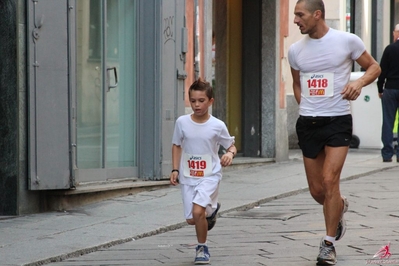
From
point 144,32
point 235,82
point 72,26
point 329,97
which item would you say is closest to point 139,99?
point 144,32

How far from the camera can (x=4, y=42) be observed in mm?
9141

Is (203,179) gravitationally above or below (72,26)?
below

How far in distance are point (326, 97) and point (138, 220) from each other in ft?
8.54

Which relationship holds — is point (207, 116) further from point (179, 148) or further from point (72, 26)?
point (72, 26)

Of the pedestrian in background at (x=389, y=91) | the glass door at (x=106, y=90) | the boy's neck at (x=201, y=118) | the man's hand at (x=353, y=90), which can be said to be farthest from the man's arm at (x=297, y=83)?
the pedestrian in background at (x=389, y=91)

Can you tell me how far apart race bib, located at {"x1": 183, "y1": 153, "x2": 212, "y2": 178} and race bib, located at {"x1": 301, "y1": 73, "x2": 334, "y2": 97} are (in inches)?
31.4

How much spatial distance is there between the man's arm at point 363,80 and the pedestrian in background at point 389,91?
7922 millimetres

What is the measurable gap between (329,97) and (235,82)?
8256mm

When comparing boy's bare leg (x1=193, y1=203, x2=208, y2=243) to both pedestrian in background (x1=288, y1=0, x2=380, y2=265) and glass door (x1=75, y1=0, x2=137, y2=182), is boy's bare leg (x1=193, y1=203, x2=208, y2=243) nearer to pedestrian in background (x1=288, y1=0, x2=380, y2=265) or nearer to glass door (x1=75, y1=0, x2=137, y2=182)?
pedestrian in background (x1=288, y1=0, x2=380, y2=265)

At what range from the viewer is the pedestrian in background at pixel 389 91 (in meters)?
14.8

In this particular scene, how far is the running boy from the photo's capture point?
22.4 feet

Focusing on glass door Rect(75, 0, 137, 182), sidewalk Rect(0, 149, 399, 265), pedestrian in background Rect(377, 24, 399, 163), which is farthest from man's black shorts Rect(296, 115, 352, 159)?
pedestrian in background Rect(377, 24, 399, 163)

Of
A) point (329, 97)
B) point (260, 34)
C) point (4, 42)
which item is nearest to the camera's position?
point (329, 97)

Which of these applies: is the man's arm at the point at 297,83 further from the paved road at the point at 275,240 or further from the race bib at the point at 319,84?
the paved road at the point at 275,240
